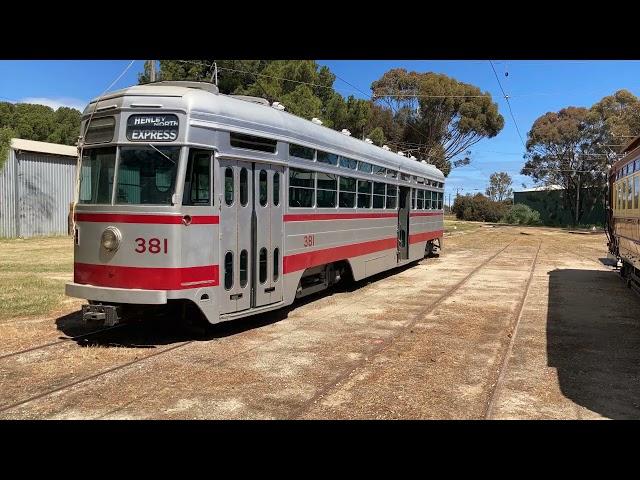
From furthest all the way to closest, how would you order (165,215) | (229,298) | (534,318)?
(534,318), (229,298), (165,215)

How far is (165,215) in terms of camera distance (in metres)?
7.10

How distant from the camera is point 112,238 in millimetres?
7203

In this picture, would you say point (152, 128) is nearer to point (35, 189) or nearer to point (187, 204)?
point (187, 204)

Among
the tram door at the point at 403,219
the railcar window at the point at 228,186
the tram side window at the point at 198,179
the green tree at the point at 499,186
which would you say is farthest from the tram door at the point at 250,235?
the green tree at the point at 499,186

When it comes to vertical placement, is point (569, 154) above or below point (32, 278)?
above

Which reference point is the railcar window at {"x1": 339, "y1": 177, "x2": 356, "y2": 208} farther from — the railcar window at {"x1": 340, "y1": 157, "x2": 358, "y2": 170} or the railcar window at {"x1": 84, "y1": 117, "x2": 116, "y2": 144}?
the railcar window at {"x1": 84, "y1": 117, "x2": 116, "y2": 144}

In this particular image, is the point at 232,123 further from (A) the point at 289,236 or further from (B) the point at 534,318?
(B) the point at 534,318

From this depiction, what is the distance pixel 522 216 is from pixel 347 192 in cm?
6180

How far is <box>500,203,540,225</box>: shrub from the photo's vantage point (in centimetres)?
6788

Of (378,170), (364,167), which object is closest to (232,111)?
(364,167)

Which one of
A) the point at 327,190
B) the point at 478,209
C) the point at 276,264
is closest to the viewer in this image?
the point at 276,264

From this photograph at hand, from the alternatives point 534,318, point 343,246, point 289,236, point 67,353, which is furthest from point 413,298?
point 67,353

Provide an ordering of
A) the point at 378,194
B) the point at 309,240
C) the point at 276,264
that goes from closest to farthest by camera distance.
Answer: the point at 276,264
the point at 309,240
the point at 378,194
